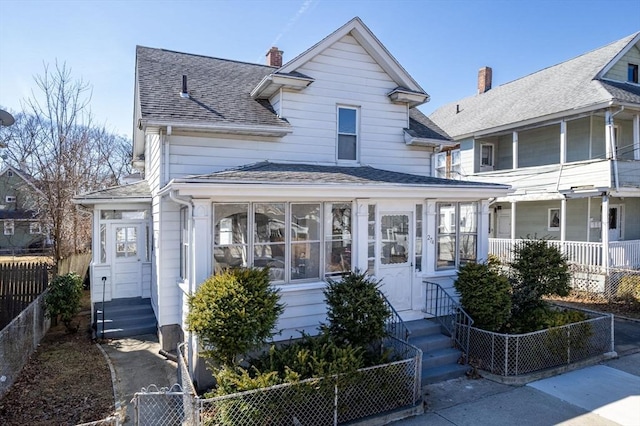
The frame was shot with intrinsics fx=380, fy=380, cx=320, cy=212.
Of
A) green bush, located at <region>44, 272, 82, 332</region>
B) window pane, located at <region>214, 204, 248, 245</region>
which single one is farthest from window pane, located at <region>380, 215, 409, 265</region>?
green bush, located at <region>44, 272, 82, 332</region>

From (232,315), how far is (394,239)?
4400 mm

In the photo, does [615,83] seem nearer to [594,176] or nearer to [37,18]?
[594,176]

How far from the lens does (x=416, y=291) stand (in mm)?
8938

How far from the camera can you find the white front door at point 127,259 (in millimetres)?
11695

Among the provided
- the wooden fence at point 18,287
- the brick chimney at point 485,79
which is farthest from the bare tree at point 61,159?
the brick chimney at point 485,79

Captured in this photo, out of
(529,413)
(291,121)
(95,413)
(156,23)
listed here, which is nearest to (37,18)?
(156,23)

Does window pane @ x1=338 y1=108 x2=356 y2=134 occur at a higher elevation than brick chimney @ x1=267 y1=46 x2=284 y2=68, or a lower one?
lower

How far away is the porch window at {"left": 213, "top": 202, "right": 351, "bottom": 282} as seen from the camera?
7.32m

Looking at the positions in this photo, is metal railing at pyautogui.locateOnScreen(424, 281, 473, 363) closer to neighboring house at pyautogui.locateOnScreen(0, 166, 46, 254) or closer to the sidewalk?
the sidewalk

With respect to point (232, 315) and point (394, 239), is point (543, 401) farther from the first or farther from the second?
point (232, 315)

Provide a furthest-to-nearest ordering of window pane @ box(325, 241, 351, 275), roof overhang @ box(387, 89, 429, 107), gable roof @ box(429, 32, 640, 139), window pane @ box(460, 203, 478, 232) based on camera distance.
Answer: gable roof @ box(429, 32, 640, 139) → roof overhang @ box(387, 89, 429, 107) → window pane @ box(460, 203, 478, 232) → window pane @ box(325, 241, 351, 275)

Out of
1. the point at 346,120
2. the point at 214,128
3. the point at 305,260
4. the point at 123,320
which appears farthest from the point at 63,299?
the point at 346,120

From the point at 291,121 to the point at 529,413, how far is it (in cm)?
806

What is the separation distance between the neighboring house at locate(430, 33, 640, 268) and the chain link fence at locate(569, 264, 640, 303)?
41 cm
